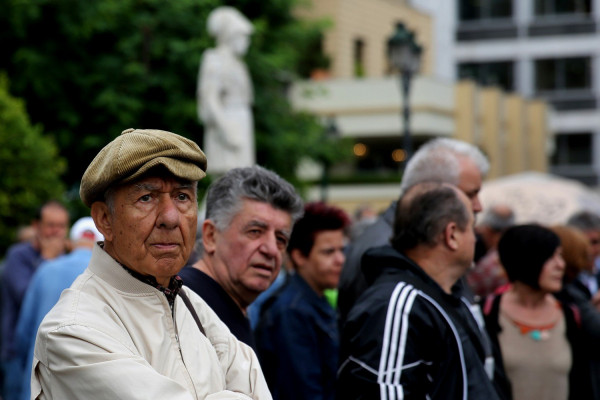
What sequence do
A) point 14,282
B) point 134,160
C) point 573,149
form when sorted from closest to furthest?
point 134,160 < point 14,282 < point 573,149

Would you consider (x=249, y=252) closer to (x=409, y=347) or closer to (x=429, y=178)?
(x=409, y=347)

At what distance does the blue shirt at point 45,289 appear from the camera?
6.86 m

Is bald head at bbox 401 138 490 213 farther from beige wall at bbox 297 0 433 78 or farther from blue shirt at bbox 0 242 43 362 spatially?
beige wall at bbox 297 0 433 78

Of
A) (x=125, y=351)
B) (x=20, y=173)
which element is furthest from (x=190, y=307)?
(x=20, y=173)

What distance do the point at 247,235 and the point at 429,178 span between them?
152cm

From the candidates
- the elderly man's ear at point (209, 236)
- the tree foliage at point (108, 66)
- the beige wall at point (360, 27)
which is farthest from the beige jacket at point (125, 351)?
the beige wall at point (360, 27)

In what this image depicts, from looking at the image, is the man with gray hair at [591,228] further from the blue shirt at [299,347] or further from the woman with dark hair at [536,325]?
the blue shirt at [299,347]

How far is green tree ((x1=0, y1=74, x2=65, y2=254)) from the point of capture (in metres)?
15.9

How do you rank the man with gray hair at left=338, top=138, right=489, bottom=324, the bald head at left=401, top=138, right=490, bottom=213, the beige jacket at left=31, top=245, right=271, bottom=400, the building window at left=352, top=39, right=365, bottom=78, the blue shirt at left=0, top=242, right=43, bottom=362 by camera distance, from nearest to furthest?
1. the beige jacket at left=31, top=245, right=271, bottom=400
2. the man with gray hair at left=338, top=138, right=489, bottom=324
3. the bald head at left=401, top=138, right=490, bottom=213
4. the blue shirt at left=0, top=242, right=43, bottom=362
5. the building window at left=352, top=39, right=365, bottom=78

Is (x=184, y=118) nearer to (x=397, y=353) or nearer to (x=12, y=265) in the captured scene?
(x=12, y=265)

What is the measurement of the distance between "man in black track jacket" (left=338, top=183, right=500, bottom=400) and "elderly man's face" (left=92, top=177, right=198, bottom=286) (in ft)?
4.26

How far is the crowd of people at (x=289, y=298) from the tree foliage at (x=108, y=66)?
57.0ft

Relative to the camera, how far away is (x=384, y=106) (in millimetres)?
39938

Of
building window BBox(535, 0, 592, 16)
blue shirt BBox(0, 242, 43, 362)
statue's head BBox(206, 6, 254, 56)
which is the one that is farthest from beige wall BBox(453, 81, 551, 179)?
blue shirt BBox(0, 242, 43, 362)
